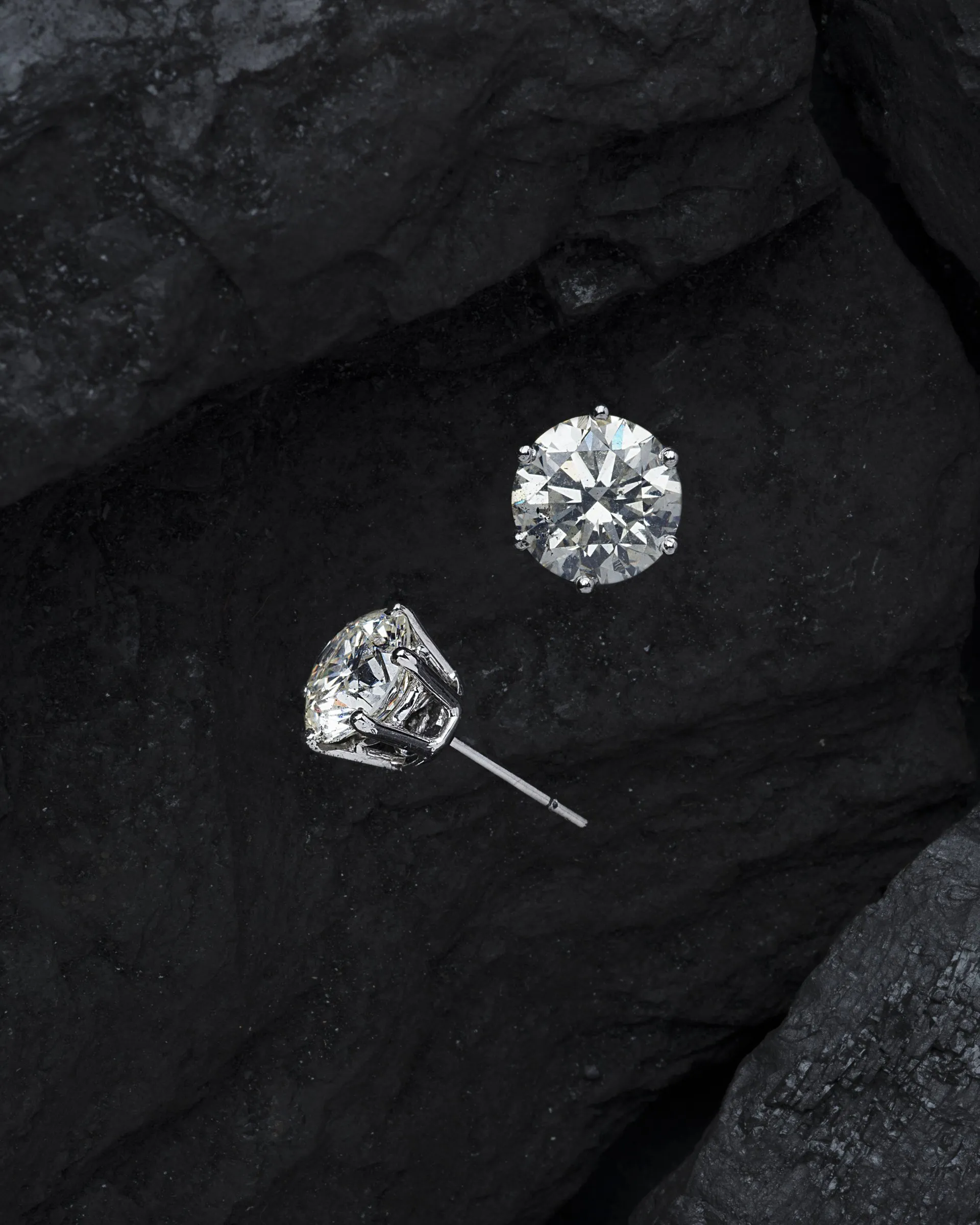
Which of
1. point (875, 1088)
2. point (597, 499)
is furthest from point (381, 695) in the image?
point (875, 1088)

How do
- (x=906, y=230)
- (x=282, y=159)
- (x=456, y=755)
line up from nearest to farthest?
(x=282, y=159)
(x=456, y=755)
(x=906, y=230)

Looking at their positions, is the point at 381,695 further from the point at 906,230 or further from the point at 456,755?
the point at 906,230

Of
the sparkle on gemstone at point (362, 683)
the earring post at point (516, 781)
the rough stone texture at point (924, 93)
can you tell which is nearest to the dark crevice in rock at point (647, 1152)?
the earring post at point (516, 781)

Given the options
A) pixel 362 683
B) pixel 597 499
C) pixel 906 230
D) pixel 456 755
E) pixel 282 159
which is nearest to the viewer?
pixel 282 159

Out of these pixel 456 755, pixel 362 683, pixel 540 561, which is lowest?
pixel 456 755

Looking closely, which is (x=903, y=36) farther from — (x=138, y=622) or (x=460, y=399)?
(x=138, y=622)

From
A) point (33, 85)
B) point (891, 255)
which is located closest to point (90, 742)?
point (33, 85)

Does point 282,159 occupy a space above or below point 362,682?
above
